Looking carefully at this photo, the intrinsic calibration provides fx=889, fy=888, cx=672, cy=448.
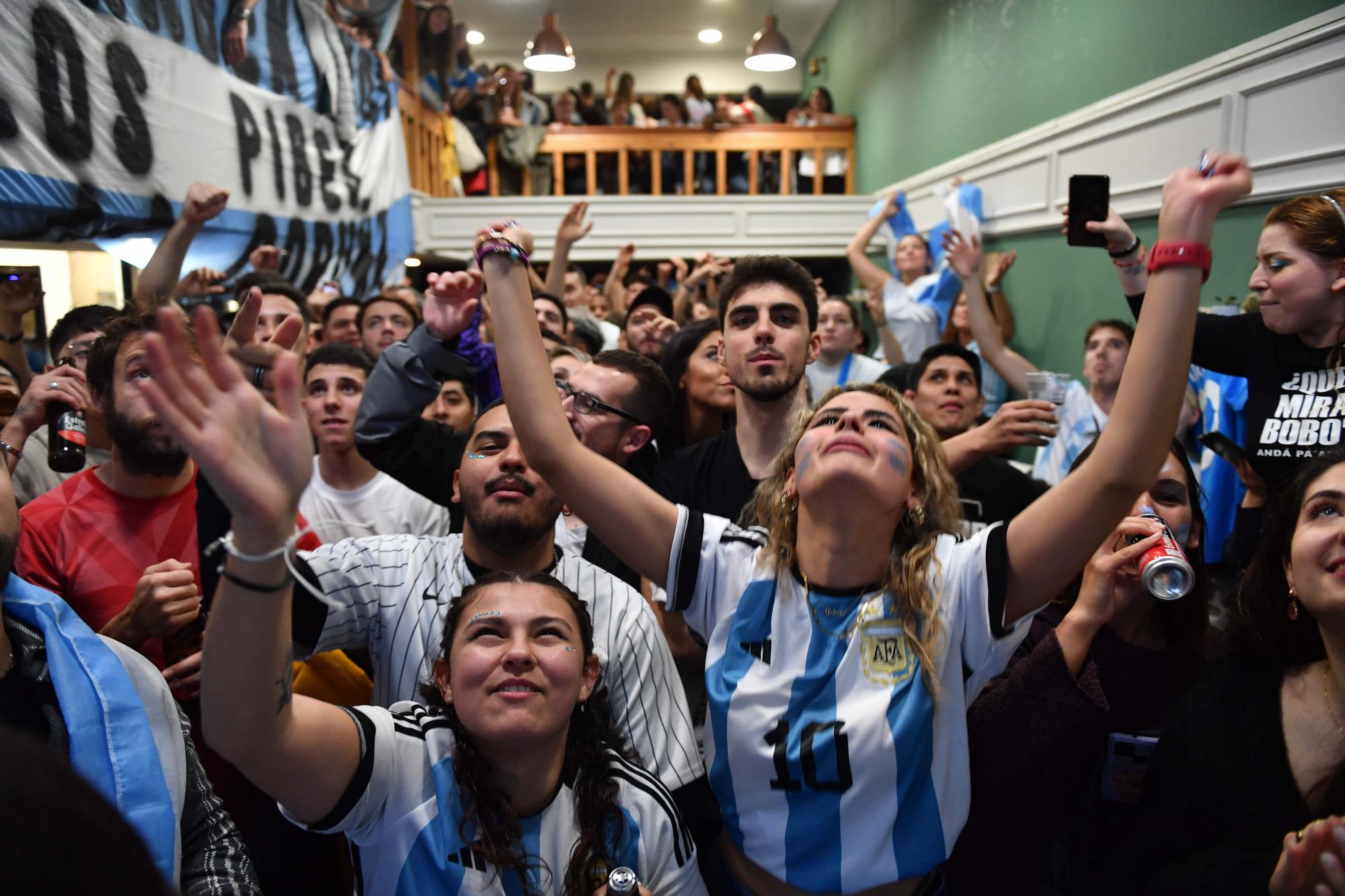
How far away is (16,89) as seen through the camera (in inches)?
95.0

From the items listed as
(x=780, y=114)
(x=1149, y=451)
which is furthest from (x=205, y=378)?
(x=780, y=114)

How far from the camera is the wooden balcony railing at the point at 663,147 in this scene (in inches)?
341

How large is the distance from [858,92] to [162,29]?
702cm

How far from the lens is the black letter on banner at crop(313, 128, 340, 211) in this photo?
4.72 meters

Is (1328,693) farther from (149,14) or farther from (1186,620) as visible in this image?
(149,14)

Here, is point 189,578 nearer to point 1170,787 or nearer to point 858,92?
point 1170,787

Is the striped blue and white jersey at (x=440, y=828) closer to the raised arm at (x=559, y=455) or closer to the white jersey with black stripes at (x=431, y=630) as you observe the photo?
the white jersey with black stripes at (x=431, y=630)

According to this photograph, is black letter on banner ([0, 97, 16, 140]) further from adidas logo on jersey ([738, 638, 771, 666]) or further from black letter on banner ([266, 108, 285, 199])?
adidas logo on jersey ([738, 638, 771, 666])

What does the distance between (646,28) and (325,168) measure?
777cm

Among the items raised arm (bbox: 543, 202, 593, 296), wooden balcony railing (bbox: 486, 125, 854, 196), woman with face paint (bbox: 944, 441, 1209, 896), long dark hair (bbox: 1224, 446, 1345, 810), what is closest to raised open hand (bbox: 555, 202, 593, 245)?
raised arm (bbox: 543, 202, 593, 296)

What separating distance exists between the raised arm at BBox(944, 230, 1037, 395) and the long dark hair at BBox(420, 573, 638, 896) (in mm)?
2829

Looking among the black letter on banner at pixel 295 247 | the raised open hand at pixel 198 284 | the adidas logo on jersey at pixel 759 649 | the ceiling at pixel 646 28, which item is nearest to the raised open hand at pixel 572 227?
the raised open hand at pixel 198 284

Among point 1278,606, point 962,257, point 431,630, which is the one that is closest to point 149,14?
point 431,630

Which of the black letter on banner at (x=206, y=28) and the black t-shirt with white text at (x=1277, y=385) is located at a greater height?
the black letter on banner at (x=206, y=28)
